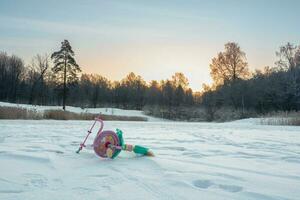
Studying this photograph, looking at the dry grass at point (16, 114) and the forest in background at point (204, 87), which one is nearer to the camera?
the dry grass at point (16, 114)

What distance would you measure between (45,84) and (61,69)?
19.2 meters

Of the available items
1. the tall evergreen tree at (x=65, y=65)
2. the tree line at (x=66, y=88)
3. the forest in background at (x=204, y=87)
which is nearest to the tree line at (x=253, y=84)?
the forest in background at (x=204, y=87)

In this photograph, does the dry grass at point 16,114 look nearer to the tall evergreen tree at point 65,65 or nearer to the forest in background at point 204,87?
the forest in background at point 204,87

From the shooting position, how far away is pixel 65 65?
3678 cm

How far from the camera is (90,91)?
61188 millimetres

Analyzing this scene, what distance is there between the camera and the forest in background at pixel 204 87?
29453 mm

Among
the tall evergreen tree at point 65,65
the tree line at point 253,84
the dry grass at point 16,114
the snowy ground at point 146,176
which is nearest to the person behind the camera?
the snowy ground at point 146,176

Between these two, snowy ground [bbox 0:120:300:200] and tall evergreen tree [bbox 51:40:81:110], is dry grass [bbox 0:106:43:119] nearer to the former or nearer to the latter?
snowy ground [bbox 0:120:300:200]

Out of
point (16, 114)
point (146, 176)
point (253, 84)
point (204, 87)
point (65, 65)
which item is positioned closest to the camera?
point (146, 176)

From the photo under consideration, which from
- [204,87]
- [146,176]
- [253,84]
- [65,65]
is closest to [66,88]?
[65,65]

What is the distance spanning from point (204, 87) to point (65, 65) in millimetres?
28272

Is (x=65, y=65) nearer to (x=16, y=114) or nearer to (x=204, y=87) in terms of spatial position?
(x=16, y=114)

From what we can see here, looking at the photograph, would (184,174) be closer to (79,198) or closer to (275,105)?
(79,198)

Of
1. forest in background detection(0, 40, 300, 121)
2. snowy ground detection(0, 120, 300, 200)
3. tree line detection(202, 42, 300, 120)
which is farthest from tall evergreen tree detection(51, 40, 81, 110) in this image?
snowy ground detection(0, 120, 300, 200)
